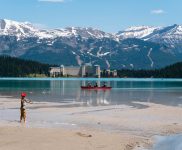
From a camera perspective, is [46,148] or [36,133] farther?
[36,133]

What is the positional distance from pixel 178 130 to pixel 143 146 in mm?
8700

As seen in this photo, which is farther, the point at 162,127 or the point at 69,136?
the point at 162,127

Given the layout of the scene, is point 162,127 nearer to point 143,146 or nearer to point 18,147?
point 143,146

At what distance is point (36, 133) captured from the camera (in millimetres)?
28109

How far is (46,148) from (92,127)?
1196 centimetres

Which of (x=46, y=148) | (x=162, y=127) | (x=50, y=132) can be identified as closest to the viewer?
(x=46, y=148)

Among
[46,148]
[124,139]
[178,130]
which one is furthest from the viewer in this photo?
[178,130]

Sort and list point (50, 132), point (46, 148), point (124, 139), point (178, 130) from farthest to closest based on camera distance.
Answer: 1. point (178, 130)
2. point (50, 132)
3. point (124, 139)
4. point (46, 148)

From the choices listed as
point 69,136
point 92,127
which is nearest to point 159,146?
point 69,136

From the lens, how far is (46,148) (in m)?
22.5

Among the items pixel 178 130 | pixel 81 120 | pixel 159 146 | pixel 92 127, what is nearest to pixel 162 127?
pixel 178 130

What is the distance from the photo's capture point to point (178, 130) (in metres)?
32.8

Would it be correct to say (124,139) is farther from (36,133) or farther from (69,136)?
(36,133)

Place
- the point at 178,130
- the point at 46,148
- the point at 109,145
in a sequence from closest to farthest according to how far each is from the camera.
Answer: the point at 46,148 → the point at 109,145 → the point at 178,130
